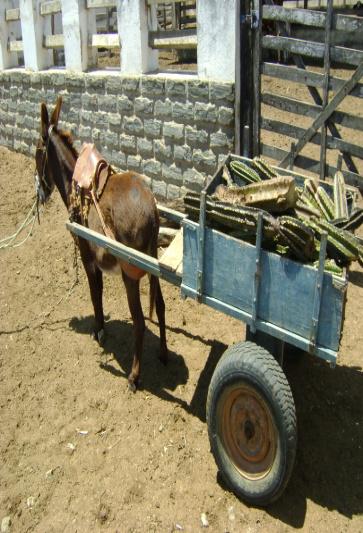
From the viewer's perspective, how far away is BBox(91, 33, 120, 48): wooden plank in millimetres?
7645

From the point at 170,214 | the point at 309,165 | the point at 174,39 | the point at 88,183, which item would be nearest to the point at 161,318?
the point at 170,214

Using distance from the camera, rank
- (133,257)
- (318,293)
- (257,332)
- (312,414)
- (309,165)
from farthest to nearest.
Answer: (309,165) → (312,414) → (133,257) → (257,332) → (318,293)

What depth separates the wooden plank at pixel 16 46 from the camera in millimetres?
10634

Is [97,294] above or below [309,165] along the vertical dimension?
below

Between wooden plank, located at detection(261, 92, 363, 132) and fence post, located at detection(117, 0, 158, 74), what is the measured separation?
81.4 inches

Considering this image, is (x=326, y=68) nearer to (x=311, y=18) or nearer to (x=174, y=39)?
(x=311, y=18)

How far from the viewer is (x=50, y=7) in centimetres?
923

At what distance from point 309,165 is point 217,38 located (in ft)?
5.84

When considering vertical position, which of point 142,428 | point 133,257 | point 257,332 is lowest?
point 142,428

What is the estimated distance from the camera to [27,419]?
16.6 ft

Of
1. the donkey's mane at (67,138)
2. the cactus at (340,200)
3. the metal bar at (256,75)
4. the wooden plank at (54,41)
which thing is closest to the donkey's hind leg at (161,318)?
the donkey's mane at (67,138)

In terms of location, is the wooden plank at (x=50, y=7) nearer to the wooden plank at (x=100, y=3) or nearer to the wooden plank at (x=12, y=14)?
the wooden plank at (x=100, y=3)

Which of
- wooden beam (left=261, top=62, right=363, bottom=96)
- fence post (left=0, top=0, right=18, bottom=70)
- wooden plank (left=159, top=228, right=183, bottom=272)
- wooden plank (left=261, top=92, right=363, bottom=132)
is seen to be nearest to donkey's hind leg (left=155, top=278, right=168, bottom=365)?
wooden plank (left=159, top=228, right=183, bottom=272)

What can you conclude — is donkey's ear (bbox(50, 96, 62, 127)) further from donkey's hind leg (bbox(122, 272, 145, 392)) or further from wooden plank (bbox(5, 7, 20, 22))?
wooden plank (bbox(5, 7, 20, 22))
